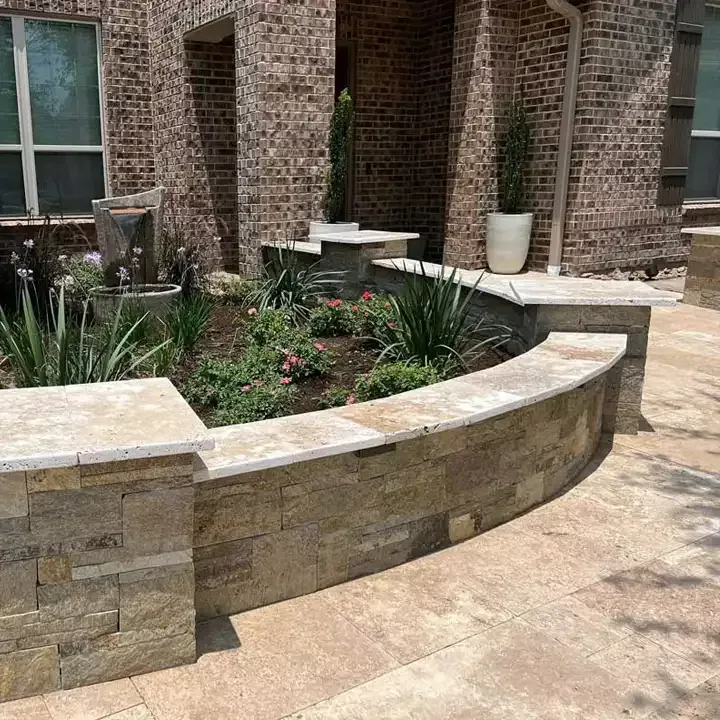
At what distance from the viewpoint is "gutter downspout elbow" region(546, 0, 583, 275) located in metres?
7.83

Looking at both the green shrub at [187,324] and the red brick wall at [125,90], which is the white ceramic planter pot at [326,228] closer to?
the green shrub at [187,324]

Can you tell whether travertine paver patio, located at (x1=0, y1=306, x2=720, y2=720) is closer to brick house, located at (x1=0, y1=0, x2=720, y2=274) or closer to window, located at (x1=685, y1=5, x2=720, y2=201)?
brick house, located at (x1=0, y1=0, x2=720, y2=274)

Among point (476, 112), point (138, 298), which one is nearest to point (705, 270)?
point (476, 112)

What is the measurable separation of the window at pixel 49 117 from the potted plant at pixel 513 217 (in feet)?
15.6

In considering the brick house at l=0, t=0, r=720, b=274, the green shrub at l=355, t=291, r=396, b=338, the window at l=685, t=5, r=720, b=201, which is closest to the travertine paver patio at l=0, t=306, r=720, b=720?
the green shrub at l=355, t=291, r=396, b=338

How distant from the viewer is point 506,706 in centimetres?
218

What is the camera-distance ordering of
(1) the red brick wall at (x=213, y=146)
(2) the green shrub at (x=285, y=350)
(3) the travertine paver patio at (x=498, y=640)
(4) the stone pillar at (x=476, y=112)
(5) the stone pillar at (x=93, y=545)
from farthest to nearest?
1. (1) the red brick wall at (x=213, y=146)
2. (4) the stone pillar at (x=476, y=112)
3. (2) the green shrub at (x=285, y=350)
4. (3) the travertine paver patio at (x=498, y=640)
5. (5) the stone pillar at (x=93, y=545)

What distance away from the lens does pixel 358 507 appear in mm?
2783

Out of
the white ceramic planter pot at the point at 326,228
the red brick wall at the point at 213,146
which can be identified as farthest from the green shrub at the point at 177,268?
the red brick wall at the point at 213,146

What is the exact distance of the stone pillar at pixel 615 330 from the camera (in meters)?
4.31

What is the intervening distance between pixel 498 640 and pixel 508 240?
20.7ft

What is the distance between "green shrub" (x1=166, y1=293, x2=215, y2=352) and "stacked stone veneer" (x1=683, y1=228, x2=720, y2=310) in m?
5.77

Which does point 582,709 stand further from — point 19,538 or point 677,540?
point 19,538

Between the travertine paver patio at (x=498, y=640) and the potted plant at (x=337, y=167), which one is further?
the potted plant at (x=337, y=167)
